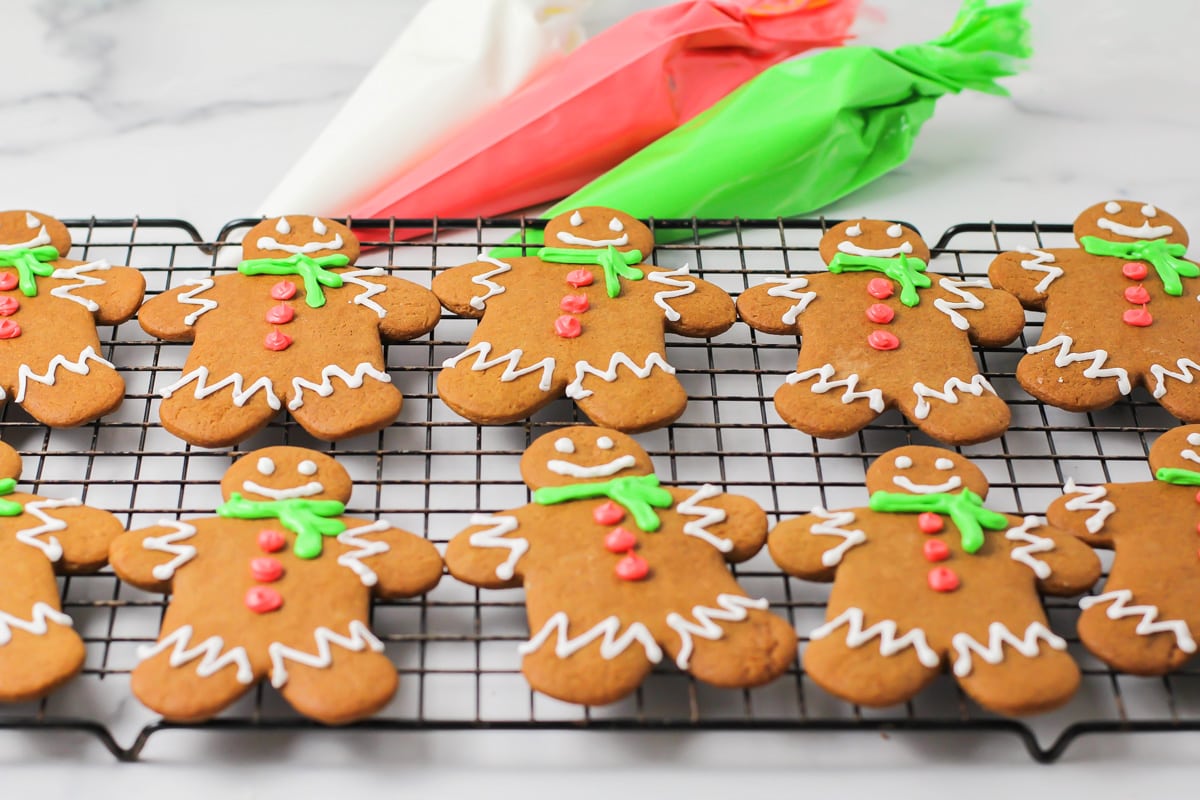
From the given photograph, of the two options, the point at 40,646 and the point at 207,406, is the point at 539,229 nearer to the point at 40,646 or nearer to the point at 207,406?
the point at 207,406

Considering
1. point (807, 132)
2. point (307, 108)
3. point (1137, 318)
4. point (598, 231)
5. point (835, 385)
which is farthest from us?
point (307, 108)

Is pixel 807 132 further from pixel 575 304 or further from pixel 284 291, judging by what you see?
pixel 284 291

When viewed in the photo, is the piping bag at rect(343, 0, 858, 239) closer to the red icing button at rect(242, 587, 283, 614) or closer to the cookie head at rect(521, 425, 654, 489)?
the cookie head at rect(521, 425, 654, 489)

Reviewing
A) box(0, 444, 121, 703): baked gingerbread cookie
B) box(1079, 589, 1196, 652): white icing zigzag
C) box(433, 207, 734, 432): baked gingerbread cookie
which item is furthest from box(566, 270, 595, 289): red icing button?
box(1079, 589, 1196, 652): white icing zigzag

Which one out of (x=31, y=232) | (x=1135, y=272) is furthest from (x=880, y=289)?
(x=31, y=232)

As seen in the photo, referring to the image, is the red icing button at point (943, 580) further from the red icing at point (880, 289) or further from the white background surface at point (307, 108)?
the white background surface at point (307, 108)

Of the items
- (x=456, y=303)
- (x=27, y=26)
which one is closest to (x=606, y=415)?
(x=456, y=303)
